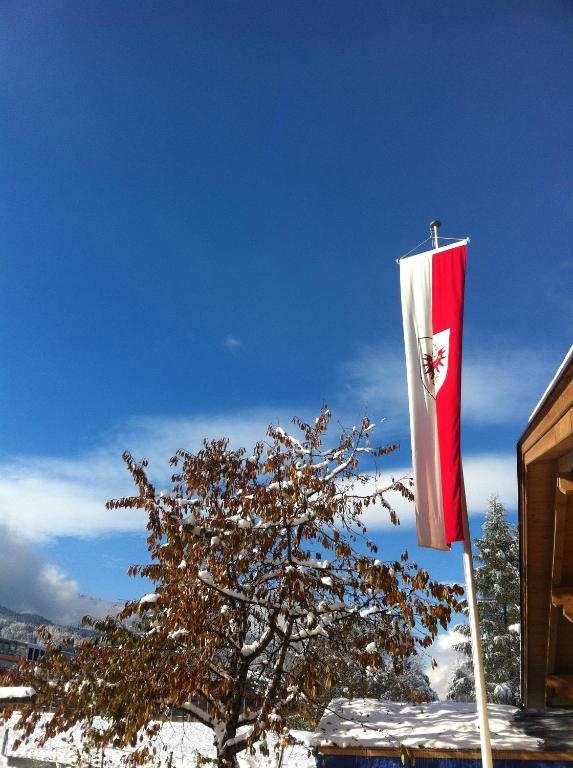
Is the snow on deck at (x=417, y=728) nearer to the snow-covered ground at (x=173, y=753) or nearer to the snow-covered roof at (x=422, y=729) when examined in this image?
the snow-covered roof at (x=422, y=729)

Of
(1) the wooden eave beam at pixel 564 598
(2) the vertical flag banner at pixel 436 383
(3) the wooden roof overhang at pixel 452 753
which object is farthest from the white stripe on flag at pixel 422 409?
(3) the wooden roof overhang at pixel 452 753

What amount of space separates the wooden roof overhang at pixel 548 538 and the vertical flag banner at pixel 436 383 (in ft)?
3.18

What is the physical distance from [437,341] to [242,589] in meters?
7.20

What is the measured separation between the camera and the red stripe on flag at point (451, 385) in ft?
21.1

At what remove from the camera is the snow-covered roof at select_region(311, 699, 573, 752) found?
32.2 feet

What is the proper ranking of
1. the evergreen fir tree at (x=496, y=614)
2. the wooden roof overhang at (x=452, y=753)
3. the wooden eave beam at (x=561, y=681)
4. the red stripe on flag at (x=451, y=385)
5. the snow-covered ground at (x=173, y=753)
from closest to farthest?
the red stripe on flag at (x=451, y=385) → the wooden roof overhang at (x=452, y=753) → the wooden eave beam at (x=561, y=681) → the snow-covered ground at (x=173, y=753) → the evergreen fir tree at (x=496, y=614)

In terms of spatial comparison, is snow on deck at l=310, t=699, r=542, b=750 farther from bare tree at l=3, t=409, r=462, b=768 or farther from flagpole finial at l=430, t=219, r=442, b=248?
flagpole finial at l=430, t=219, r=442, b=248

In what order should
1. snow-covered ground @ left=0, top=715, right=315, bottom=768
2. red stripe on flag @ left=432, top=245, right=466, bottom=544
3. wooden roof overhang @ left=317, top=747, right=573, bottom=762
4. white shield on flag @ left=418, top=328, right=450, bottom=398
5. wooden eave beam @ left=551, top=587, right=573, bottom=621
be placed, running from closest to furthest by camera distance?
red stripe on flag @ left=432, top=245, right=466, bottom=544 → white shield on flag @ left=418, top=328, right=450, bottom=398 → wooden eave beam @ left=551, top=587, right=573, bottom=621 → wooden roof overhang @ left=317, top=747, right=573, bottom=762 → snow-covered ground @ left=0, top=715, right=315, bottom=768

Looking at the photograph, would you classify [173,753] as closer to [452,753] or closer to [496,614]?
[452,753]

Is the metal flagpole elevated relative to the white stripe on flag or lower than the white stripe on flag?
lower

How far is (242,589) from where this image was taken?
11547mm

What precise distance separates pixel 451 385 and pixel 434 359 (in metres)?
0.39

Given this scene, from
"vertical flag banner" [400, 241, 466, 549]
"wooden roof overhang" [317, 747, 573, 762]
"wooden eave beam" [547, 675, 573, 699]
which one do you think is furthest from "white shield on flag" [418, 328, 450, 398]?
"wooden eave beam" [547, 675, 573, 699]

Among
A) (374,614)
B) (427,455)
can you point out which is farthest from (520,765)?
(427,455)
